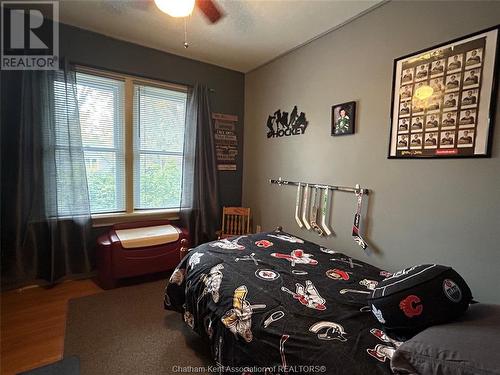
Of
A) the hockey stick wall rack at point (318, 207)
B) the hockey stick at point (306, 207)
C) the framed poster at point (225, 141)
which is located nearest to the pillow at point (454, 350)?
the hockey stick wall rack at point (318, 207)

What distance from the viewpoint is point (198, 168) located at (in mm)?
3248

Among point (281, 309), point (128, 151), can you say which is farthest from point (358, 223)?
point (128, 151)

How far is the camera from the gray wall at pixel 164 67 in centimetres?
259

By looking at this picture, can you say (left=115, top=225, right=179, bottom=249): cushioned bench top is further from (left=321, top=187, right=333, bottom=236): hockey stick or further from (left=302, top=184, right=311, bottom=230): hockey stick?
(left=321, top=187, right=333, bottom=236): hockey stick

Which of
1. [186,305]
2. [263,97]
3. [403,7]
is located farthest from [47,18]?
[403,7]

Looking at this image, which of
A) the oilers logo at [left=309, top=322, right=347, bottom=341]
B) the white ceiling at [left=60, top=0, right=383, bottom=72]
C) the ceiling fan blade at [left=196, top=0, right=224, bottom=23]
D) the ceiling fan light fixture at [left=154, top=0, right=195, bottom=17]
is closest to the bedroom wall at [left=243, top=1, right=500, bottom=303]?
the white ceiling at [left=60, top=0, right=383, bottom=72]

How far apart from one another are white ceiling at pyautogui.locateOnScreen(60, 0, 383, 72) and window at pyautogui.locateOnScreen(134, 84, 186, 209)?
1.92 feet

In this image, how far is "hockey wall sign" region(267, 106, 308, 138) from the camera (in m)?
2.77

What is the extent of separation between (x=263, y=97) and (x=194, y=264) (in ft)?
7.78

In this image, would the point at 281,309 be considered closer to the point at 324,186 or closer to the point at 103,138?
the point at 324,186

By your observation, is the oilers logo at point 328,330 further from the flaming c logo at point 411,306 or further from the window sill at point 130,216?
the window sill at point 130,216

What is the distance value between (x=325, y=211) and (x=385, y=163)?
74 centimetres

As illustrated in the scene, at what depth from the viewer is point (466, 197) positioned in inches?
62.9

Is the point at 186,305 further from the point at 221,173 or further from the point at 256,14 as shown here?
the point at 256,14
